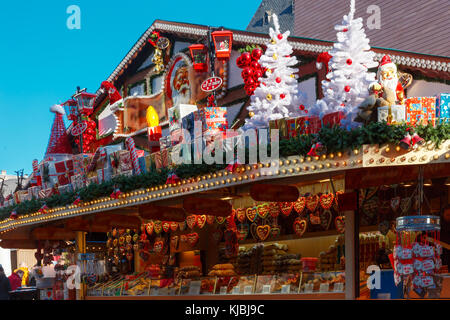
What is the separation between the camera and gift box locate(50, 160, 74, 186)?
63.1ft

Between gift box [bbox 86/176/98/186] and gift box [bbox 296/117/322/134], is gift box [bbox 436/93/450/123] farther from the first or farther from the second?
gift box [bbox 86/176/98/186]

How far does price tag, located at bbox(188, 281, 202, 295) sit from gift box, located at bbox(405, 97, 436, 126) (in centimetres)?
664

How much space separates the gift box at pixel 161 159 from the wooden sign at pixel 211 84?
2015mm

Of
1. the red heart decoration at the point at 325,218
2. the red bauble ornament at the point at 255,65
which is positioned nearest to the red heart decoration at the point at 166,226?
the red heart decoration at the point at 325,218

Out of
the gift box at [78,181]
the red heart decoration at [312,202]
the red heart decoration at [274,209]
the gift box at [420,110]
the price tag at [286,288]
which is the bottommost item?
the price tag at [286,288]

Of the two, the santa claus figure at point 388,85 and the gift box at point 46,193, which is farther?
the gift box at point 46,193

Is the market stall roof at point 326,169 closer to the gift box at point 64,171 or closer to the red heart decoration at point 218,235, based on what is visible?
the red heart decoration at point 218,235

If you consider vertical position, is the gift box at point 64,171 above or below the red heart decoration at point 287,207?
above

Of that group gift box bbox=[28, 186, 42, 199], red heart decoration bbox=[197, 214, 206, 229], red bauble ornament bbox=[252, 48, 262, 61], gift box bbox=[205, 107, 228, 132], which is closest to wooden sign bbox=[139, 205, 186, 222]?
red heart decoration bbox=[197, 214, 206, 229]

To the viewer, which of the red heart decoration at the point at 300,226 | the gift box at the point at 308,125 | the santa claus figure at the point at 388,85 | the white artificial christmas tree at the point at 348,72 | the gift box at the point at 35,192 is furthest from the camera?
the gift box at the point at 35,192

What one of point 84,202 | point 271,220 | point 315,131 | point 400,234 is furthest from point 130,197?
point 400,234

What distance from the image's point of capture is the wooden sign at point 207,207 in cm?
1459

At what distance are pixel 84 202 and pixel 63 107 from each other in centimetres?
631

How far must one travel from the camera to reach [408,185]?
1255 centimetres
